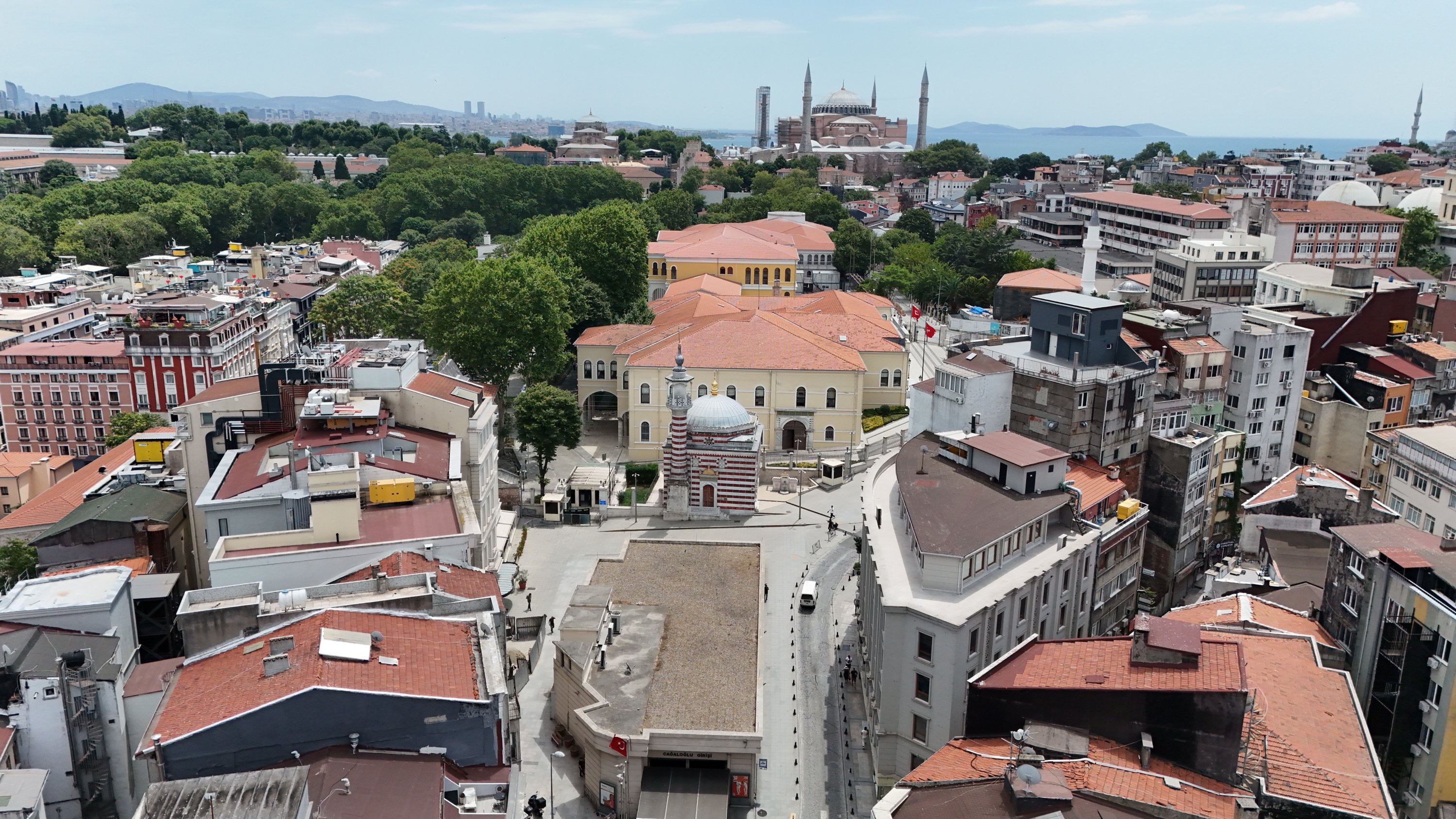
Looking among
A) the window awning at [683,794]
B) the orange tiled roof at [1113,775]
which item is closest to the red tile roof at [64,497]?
the window awning at [683,794]

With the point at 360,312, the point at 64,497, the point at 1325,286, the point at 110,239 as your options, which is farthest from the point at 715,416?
the point at 110,239

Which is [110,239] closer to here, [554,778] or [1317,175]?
[554,778]

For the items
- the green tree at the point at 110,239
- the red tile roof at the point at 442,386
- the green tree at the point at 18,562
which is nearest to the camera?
the green tree at the point at 18,562

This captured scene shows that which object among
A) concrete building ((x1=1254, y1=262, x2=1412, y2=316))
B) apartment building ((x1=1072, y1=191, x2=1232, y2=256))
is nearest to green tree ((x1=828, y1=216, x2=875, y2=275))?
apartment building ((x1=1072, y1=191, x2=1232, y2=256))

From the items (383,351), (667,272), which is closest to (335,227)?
(667,272)

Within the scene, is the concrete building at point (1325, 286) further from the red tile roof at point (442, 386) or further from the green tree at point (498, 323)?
the red tile roof at point (442, 386)

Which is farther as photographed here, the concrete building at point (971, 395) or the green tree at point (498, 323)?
the green tree at point (498, 323)
